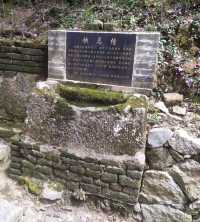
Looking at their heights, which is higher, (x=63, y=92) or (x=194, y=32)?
(x=194, y=32)

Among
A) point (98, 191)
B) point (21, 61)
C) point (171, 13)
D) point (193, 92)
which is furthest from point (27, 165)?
point (171, 13)

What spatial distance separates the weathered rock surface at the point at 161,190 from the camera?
2.69 m

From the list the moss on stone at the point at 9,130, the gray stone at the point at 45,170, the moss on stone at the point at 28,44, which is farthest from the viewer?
the moss on stone at the point at 9,130

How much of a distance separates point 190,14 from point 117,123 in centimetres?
254

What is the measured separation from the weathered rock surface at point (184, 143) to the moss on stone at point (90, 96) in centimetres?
65

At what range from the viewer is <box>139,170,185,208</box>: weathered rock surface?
2.69 meters

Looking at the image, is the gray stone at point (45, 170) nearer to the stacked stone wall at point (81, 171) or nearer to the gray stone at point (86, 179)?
the stacked stone wall at point (81, 171)

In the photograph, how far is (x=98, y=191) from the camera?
2809 mm

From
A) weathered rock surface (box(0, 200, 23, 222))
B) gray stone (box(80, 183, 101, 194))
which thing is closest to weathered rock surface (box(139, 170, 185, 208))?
gray stone (box(80, 183, 101, 194))

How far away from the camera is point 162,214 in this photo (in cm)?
275

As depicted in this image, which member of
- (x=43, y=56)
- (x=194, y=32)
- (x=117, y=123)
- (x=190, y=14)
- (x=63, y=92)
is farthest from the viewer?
(x=190, y=14)

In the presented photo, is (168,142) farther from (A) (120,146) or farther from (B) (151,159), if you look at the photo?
(A) (120,146)

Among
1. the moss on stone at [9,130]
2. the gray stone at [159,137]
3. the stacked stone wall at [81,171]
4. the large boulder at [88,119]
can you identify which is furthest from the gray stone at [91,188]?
the moss on stone at [9,130]

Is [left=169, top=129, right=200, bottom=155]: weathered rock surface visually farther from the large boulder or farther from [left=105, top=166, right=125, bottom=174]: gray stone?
[left=105, top=166, right=125, bottom=174]: gray stone
